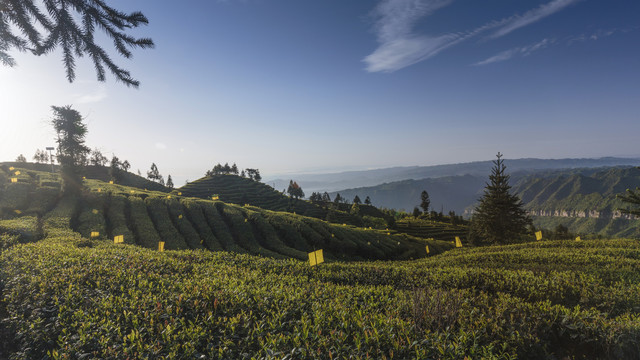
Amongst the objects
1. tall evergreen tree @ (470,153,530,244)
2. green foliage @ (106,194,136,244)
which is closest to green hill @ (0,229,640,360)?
green foliage @ (106,194,136,244)

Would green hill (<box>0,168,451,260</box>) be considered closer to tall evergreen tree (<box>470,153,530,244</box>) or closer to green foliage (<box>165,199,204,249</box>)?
green foliage (<box>165,199,204,249</box>)

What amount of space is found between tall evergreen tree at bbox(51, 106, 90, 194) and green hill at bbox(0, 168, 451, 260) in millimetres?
1768

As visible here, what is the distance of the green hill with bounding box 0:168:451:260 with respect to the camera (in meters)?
24.5

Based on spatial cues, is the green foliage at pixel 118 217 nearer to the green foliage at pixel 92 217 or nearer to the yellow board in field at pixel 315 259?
the green foliage at pixel 92 217

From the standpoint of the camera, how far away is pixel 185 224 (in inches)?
1185

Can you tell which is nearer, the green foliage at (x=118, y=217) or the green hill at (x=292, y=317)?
the green hill at (x=292, y=317)

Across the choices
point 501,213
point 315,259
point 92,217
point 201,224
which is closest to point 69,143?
point 92,217

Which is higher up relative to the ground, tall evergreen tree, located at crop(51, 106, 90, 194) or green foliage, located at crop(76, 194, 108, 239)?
tall evergreen tree, located at crop(51, 106, 90, 194)

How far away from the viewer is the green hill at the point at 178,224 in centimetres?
2455

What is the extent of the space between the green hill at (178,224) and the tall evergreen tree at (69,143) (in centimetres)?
177

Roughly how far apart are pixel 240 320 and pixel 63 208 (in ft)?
106

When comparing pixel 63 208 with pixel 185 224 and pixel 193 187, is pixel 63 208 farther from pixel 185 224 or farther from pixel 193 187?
pixel 193 187

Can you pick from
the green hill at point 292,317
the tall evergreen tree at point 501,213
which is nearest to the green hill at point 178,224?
the tall evergreen tree at point 501,213

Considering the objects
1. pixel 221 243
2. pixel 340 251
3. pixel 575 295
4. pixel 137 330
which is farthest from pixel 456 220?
pixel 137 330
